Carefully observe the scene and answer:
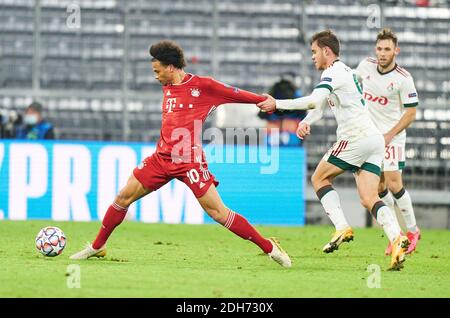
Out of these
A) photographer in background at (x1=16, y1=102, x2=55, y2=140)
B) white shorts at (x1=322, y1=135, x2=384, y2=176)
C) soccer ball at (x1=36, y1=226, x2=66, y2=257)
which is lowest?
soccer ball at (x1=36, y1=226, x2=66, y2=257)

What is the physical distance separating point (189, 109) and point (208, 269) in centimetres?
134

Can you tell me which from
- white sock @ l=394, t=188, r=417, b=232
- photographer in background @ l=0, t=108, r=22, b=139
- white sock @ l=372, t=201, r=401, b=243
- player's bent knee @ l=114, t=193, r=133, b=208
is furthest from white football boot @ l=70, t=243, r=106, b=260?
photographer in background @ l=0, t=108, r=22, b=139

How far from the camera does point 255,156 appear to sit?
49.6ft

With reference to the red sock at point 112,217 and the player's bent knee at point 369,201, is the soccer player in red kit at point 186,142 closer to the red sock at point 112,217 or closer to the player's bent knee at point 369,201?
the red sock at point 112,217

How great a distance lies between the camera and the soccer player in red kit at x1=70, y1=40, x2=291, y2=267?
8.50m

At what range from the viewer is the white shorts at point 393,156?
1088 cm

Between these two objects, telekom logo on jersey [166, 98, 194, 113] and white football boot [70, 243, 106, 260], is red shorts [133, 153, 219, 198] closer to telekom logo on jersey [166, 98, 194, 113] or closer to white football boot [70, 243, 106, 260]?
telekom logo on jersey [166, 98, 194, 113]

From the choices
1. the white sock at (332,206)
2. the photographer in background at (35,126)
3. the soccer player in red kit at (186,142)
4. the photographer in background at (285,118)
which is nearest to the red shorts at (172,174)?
the soccer player in red kit at (186,142)

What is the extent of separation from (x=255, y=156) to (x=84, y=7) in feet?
13.7

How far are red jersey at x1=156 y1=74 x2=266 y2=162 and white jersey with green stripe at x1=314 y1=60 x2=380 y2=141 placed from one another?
2.78 ft

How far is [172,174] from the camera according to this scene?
858 cm

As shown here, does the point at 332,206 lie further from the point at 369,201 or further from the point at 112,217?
the point at 112,217

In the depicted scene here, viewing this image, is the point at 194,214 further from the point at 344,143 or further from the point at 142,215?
the point at 344,143
